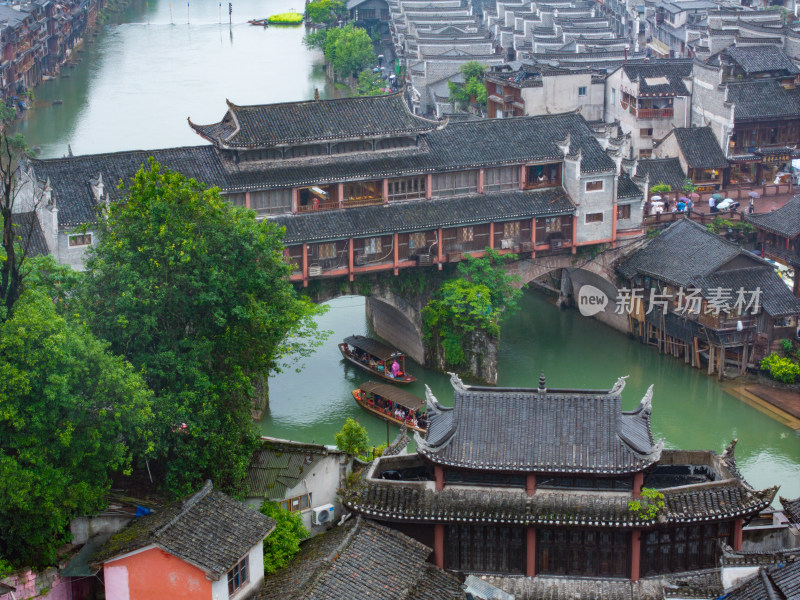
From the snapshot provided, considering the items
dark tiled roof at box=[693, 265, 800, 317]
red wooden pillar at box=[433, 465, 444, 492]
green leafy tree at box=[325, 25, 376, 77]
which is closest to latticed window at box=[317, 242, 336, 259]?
dark tiled roof at box=[693, 265, 800, 317]

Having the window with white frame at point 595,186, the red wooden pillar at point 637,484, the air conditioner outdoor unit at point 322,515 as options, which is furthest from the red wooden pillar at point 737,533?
the window with white frame at point 595,186

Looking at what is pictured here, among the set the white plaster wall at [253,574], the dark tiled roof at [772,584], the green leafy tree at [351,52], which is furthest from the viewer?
the green leafy tree at [351,52]

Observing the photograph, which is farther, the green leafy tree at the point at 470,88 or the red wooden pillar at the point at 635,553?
the green leafy tree at the point at 470,88

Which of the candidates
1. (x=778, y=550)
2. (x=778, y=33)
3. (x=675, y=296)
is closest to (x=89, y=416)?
(x=778, y=550)

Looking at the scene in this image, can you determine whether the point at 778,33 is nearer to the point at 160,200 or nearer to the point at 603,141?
the point at 603,141

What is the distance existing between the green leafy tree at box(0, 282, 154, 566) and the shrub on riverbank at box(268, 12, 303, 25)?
11983cm

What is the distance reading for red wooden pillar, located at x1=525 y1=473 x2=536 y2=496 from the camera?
3303 cm

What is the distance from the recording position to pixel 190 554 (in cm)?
3089

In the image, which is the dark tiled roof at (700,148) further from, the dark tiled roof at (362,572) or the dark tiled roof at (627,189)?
the dark tiled roof at (362,572)

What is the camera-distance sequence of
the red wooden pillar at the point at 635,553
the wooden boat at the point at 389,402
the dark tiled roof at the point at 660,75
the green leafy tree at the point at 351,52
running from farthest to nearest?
the green leafy tree at the point at 351,52, the dark tiled roof at the point at 660,75, the wooden boat at the point at 389,402, the red wooden pillar at the point at 635,553

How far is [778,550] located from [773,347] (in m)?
20.6

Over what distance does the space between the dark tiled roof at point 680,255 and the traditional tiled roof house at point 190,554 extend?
1008 inches

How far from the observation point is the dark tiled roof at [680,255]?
5228cm

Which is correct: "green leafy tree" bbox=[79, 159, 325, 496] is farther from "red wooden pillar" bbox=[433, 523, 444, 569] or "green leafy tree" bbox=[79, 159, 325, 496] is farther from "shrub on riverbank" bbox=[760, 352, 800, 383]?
"shrub on riverbank" bbox=[760, 352, 800, 383]
